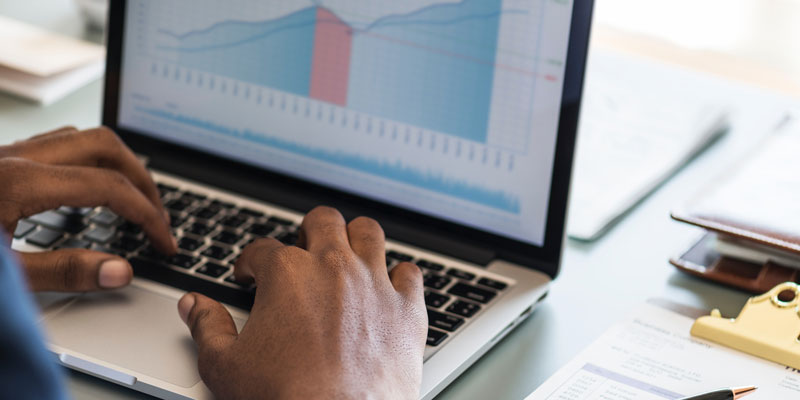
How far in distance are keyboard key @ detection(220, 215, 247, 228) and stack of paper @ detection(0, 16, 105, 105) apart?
0.43 m

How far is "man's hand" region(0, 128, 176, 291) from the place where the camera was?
0.71 metres

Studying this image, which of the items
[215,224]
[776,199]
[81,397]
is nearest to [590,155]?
[776,199]

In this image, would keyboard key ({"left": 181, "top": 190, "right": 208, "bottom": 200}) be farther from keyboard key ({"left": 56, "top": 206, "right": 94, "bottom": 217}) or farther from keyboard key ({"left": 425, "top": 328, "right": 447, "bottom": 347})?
keyboard key ({"left": 425, "top": 328, "right": 447, "bottom": 347})

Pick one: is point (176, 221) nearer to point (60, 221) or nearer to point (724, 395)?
point (60, 221)

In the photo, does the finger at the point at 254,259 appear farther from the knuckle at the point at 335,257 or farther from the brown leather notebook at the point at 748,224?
the brown leather notebook at the point at 748,224

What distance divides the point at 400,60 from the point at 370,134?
0.08 metres

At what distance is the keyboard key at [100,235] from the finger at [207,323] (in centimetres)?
16

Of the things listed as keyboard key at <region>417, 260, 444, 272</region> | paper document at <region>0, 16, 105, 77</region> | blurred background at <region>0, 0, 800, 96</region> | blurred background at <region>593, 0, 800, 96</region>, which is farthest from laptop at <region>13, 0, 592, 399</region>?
blurred background at <region>593, 0, 800, 96</region>

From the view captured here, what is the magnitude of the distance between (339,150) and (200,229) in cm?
15

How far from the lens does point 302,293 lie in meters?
0.62

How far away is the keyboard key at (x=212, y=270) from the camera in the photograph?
77cm

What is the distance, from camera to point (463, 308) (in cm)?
74

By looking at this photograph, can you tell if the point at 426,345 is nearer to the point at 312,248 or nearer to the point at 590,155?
the point at 312,248

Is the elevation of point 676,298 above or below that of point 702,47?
below
